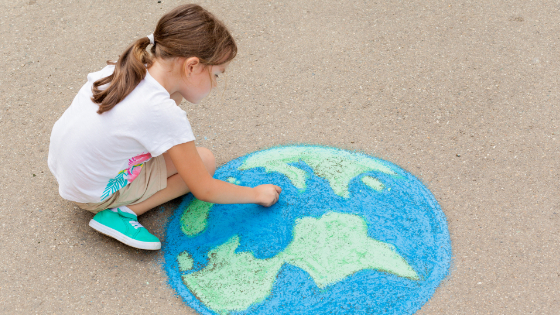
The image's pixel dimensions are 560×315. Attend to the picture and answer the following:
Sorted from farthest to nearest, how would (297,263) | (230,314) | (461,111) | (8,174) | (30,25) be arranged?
(30,25), (461,111), (8,174), (297,263), (230,314)

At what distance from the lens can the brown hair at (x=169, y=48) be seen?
1.64 metres

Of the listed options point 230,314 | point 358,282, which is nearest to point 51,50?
point 230,314

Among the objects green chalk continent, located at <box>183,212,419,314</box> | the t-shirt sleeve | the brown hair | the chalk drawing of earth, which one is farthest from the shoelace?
the brown hair

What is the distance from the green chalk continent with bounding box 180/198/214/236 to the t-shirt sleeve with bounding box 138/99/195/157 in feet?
1.67

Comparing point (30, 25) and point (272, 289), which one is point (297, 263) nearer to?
point (272, 289)

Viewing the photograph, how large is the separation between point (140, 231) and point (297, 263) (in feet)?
2.25

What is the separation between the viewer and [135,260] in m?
1.98

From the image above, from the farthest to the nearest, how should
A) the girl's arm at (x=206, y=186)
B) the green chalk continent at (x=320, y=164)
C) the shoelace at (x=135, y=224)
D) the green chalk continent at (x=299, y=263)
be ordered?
the green chalk continent at (x=320, y=164) < the shoelace at (x=135, y=224) < the green chalk continent at (x=299, y=263) < the girl's arm at (x=206, y=186)

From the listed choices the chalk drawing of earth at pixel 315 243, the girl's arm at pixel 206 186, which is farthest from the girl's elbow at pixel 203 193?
the chalk drawing of earth at pixel 315 243

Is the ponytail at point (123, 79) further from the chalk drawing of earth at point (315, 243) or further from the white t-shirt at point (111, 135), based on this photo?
the chalk drawing of earth at point (315, 243)

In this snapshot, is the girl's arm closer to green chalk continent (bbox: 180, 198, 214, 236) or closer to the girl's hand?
the girl's hand

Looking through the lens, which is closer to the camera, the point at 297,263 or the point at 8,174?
the point at 297,263

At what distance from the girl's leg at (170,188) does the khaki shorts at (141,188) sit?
1.0 inches

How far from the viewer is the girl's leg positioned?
209 centimetres
